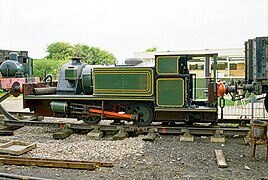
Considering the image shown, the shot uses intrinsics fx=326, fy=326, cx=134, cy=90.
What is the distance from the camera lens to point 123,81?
9.12m

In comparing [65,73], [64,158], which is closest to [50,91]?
[65,73]

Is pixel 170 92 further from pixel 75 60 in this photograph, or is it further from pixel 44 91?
pixel 44 91

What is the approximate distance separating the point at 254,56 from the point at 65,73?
547 centimetres

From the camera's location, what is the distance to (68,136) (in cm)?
923

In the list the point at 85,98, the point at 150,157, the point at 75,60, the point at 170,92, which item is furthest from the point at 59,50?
the point at 150,157

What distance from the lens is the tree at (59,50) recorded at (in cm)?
5609

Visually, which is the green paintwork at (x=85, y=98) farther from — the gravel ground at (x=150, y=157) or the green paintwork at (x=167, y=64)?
the gravel ground at (x=150, y=157)

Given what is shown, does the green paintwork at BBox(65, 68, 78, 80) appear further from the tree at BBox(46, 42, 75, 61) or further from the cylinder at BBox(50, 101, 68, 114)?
the tree at BBox(46, 42, 75, 61)

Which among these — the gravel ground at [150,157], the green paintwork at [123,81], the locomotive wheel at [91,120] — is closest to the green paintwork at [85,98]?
the green paintwork at [123,81]

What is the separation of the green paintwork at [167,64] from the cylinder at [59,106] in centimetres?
299

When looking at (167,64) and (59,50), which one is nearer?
(167,64)

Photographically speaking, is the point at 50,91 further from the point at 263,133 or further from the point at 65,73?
the point at 263,133

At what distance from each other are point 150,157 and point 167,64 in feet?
9.37

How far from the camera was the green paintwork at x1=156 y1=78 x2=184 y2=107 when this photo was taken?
8695 millimetres
